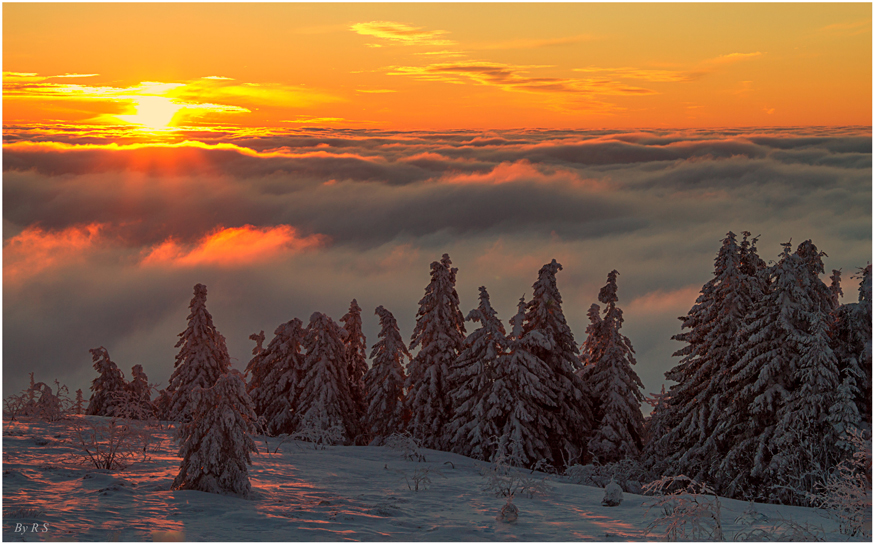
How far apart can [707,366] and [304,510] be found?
18.4m

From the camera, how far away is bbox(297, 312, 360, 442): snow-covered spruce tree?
36656mm

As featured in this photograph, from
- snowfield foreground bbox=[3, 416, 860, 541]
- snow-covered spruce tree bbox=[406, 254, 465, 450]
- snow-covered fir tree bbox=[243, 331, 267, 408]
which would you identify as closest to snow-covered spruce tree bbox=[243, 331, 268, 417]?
snow-covered fir tree bbox=[243, 331, 267, 408]

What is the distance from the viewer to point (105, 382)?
130 feet

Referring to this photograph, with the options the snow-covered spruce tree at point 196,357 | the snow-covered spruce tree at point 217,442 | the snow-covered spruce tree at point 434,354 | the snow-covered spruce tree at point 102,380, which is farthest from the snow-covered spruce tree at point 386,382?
the snow-covered spruce tree at point 217,442

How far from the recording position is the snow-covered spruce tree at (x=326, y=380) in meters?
36.7

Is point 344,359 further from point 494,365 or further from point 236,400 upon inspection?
point 236,400

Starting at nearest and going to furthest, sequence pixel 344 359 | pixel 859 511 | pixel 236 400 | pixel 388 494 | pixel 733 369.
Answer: pixel 859 511, pixel 236 400, pixel 388 494, pixel 733 369, pixel 344 359

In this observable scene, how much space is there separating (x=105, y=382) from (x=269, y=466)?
72.1 ft

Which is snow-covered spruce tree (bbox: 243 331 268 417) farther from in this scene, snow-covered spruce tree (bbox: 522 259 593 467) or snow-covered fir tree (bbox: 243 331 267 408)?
snow-covered spruce tree (bbox: 522 259 593 467)

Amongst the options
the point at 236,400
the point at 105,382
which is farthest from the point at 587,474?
the point at 105,382

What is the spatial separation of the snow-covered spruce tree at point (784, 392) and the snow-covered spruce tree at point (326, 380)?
1855 centimetres

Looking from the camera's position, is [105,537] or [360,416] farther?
[360,416]

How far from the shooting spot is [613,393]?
33406 millimetres

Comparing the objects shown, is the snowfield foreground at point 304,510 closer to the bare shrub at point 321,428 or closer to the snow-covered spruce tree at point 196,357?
the bare shrub at point 321,428
